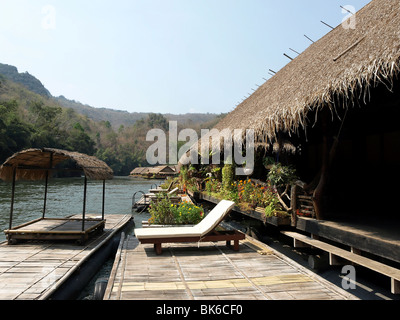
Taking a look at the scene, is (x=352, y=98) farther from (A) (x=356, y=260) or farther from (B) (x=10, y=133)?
(B) (x=10, y=133)

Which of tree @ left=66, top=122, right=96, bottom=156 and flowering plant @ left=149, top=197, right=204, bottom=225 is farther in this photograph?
tree @ left=66, top=122, right=96, bottom=156

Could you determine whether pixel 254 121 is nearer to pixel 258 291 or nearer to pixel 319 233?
pixel 319 233

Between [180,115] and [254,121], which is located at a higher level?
[180,115]

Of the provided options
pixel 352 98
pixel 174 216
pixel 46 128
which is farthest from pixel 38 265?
pixel 46 128

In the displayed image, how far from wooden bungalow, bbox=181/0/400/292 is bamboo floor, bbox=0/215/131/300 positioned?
3.98m

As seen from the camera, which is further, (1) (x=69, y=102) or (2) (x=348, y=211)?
(1) (x=69, y=102)

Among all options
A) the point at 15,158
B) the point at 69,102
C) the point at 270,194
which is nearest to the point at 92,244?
the point at 15,158

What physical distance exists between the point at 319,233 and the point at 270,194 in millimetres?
1699

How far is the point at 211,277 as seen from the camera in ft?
12.9

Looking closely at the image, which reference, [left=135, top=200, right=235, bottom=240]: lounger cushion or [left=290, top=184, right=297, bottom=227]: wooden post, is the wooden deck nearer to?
[left=135, top=200, right=235, bottom=240]: lounger cushion

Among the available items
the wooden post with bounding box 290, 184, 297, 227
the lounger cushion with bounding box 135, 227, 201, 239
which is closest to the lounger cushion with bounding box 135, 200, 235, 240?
the lounger cushion with bounding box 135, 227, 201, 239

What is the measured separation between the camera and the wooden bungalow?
Result: 4.00 metres

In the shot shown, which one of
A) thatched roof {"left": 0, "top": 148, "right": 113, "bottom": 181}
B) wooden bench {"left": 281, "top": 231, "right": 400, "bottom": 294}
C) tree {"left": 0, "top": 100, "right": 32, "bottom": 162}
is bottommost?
wooden bench {"left": 281, "top": 231, "right": 400, "bottom": 294}
